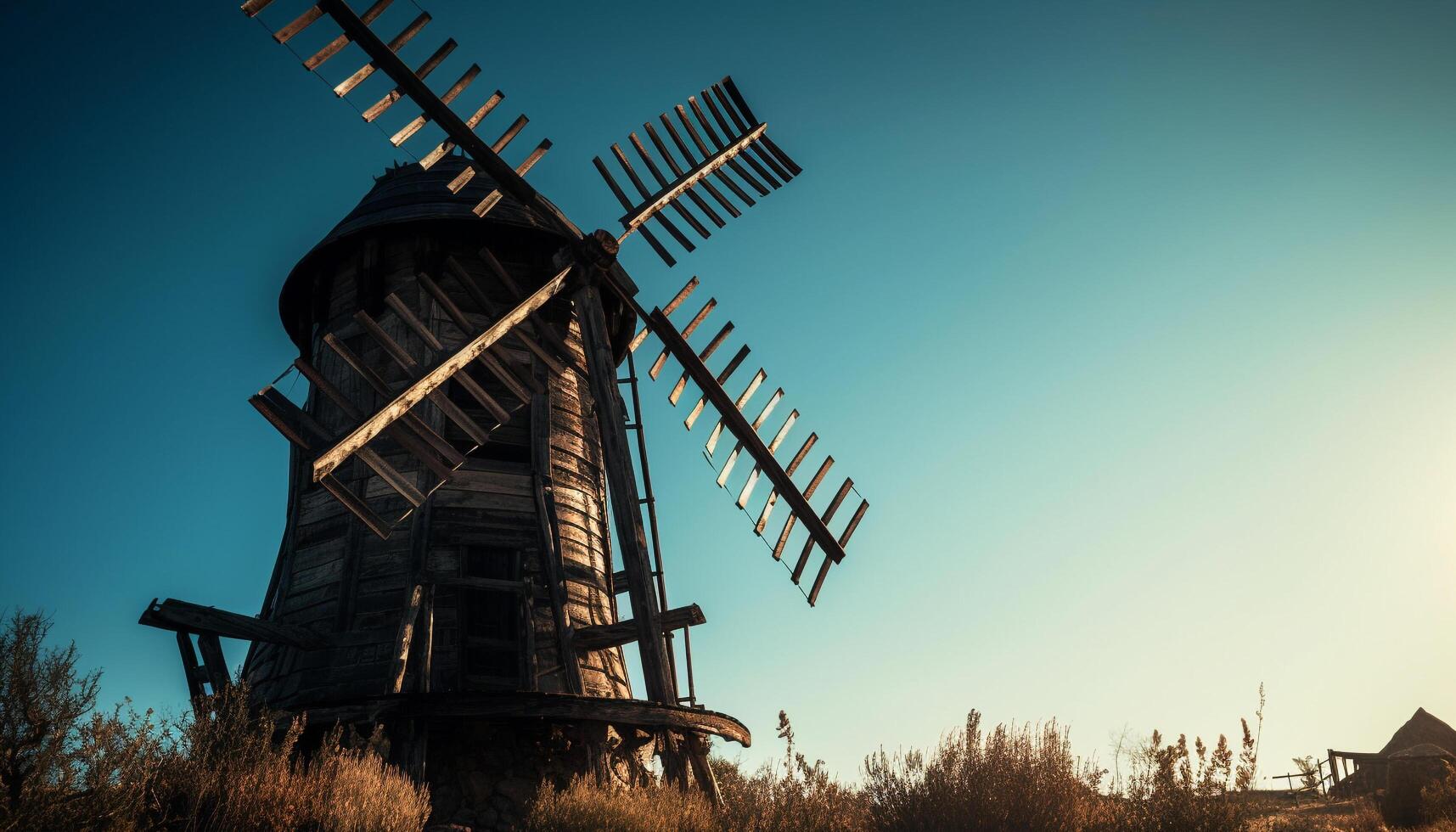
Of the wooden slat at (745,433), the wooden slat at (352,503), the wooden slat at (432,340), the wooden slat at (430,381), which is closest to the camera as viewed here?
the wooden slat at (430,381)

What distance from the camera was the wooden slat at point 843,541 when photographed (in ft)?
35.6

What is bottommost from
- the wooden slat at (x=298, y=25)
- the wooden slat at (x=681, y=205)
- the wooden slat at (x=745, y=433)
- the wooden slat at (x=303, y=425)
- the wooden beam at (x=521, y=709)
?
the wooden beam at (x=521, y=709)

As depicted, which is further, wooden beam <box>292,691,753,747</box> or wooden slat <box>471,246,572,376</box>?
wooden slat <box>471,246,572,376</box>

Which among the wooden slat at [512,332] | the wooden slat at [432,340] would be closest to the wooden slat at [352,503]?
the wooden slat at [432,340]

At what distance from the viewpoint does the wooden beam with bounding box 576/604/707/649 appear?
339 inches

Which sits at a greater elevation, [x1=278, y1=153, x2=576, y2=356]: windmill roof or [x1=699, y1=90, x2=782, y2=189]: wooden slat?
[x1=699, y1=90, x2=782, y2=189]: wooden slat

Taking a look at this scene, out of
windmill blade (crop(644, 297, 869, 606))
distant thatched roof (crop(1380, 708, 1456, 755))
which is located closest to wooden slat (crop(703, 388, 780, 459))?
windmill blade (crop(644, 297, 869, 606))

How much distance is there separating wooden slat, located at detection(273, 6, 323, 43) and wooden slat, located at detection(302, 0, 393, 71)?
0.81ft

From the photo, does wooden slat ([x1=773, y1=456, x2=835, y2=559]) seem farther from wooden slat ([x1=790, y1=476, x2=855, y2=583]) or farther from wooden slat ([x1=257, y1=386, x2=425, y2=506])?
wooden slat ([x1=257, y1=386, x2=425, y2=506])

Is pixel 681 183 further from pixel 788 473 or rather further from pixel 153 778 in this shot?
pixel 153 778

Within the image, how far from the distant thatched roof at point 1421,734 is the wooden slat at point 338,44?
2833 cm

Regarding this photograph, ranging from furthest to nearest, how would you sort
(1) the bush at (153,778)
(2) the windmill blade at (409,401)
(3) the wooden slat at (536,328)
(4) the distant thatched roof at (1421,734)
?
(4) the distant thatched roof at (1421,734)
(3) the wooden slat at (536,328)
(2) the windmill blade at (409,401)
(1) the bush at (153,778)

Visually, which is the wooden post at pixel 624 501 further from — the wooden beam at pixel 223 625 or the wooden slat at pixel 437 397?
the wooden beam at pixel 223 625

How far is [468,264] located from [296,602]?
408 centimetres
